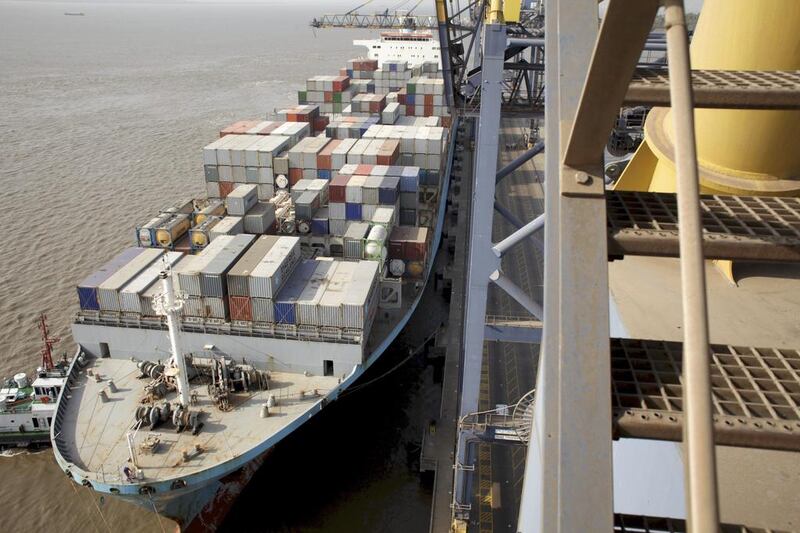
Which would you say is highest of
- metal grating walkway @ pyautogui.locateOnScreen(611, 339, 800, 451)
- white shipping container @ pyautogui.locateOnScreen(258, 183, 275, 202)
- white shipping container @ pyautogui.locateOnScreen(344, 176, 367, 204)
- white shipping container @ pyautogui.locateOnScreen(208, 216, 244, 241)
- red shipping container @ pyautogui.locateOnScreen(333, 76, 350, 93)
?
red shipping container @ pyautogui.locateOnScreen(333, 76, 350, 93)

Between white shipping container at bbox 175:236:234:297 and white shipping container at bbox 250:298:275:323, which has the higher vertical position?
white shipping container at bbox 175:236:234:297

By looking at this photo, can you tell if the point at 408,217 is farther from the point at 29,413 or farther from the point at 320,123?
the point at 320,123

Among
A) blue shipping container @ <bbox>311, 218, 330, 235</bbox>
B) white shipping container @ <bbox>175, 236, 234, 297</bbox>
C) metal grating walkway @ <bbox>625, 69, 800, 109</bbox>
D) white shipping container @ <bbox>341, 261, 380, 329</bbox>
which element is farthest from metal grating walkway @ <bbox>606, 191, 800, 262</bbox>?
blue shipping container @ <bbox>311, 218, 330, 235</bbox>

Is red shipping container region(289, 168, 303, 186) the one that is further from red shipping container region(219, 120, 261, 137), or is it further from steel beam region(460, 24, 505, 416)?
steel beam region(460, 24, 505, 416)

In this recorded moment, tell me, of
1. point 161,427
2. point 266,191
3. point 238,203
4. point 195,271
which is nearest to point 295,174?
point 266,191

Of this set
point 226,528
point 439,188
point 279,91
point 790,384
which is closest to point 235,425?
point 226,528

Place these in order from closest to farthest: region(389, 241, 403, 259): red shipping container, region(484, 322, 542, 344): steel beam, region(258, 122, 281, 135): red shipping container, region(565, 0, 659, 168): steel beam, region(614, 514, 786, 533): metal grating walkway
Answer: region(565, 0, 659, 168): steel beam < region(614, 514, 786, 533): metal grating walkway < region(484, 322, 542, 344): steel beam < region(389, 241, 403, 259): red shipping container < region(258, 122, 281, 135): red shipping container

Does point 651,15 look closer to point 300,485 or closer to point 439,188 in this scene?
point 300,485
